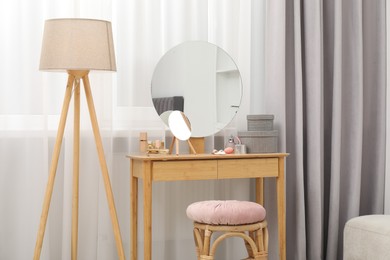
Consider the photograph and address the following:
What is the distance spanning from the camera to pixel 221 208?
10.0 feet

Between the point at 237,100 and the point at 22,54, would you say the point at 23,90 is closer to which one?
the point at 22,54

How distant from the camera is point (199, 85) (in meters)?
3.62

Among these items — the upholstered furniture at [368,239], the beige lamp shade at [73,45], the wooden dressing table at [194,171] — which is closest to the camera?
the beige lamp shade at [73,45]

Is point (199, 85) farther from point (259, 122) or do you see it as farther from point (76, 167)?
point (76, 167)

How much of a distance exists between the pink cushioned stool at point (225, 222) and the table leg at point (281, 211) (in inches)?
13.3

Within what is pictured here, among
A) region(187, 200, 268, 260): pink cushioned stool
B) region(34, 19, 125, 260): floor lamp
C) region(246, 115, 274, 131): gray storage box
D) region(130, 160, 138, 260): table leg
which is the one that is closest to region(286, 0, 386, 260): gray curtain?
region(246, 115, 274, 131): gray storage box

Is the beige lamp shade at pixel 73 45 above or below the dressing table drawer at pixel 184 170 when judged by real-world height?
above

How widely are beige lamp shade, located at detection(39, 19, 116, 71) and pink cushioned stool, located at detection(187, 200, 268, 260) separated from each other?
0.81 meters

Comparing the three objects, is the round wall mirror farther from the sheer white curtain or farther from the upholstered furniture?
the upholstered furniture

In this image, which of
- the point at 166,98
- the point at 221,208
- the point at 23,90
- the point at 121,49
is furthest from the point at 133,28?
the point at 221,208

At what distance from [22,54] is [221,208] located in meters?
1.26

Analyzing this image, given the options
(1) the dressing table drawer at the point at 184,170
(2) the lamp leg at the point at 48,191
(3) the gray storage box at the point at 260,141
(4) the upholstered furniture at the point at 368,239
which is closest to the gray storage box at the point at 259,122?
(3) the gray storage box at the point at 260,141

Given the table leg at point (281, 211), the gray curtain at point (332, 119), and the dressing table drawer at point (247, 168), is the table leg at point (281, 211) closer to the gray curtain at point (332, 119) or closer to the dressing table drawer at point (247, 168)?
the dressing table drawer at point (247, 168)

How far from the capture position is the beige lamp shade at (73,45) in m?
2.97
